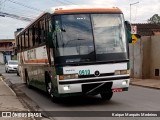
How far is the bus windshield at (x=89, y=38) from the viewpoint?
12398 mm

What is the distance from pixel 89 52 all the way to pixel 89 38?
463 millimetres

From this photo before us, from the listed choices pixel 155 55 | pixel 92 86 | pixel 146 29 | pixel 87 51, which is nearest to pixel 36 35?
pixel 87 51

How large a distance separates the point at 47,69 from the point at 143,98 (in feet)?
12.1

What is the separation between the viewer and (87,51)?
1248cm

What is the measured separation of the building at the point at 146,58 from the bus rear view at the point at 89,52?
33.9ft

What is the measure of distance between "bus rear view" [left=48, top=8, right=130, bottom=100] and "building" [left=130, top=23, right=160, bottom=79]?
1035 cm

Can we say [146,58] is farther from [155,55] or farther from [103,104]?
[103,104]

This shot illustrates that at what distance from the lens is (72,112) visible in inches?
459

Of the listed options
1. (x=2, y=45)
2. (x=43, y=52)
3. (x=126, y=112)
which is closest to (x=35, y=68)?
(x=43, y=52)

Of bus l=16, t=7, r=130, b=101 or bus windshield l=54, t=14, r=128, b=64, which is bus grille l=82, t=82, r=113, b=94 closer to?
bus l=16, t=7, r=130, b=101

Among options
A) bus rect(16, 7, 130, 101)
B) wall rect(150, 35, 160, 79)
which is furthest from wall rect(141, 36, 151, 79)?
bus rect(16, 7, 130, 101)

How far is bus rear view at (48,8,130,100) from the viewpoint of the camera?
1232 cm

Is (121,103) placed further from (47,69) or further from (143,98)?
(47,69)

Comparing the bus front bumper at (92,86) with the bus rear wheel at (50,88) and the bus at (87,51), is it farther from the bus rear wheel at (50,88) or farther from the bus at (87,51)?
the bus rear wheel at (50,88)
